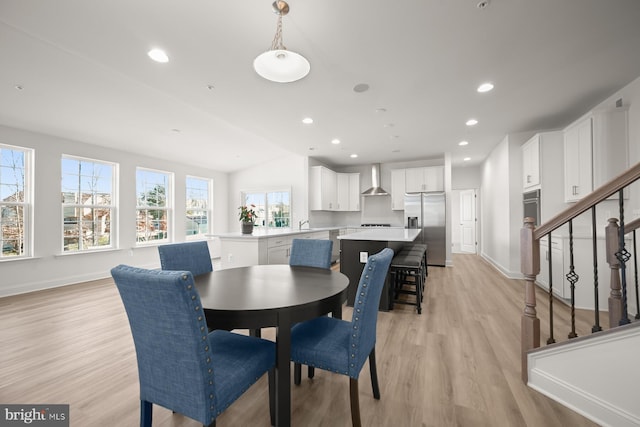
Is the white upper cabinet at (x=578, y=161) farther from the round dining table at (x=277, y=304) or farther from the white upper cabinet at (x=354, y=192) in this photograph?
the white upper cabinet at (x=354, y=192)

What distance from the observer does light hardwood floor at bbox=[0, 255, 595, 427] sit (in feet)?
5.00

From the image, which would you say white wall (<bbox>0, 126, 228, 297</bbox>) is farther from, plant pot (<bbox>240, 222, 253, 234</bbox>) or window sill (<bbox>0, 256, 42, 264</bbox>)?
plant pot (<bbox>240, 222, 253, 234</bbox>)

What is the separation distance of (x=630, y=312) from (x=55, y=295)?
729 centimetres

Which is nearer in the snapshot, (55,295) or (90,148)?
(55,295)

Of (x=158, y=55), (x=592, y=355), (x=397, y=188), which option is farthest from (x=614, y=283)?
(x=397, y=188)

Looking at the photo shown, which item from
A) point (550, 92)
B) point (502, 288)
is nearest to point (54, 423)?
point (502, 288)

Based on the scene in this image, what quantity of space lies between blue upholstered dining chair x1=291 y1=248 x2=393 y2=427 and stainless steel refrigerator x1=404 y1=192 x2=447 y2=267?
4.93 metres

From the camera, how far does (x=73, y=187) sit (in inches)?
179

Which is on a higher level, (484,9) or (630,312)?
(484,9)

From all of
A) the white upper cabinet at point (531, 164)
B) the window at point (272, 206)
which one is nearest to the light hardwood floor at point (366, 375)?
the white upper cabinet at point (531, 164)

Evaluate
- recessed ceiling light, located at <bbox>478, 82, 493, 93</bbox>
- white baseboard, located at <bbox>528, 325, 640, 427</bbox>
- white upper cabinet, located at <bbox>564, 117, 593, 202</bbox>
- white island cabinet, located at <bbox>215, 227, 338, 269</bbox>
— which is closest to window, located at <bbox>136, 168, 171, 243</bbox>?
white island cabinet, located at <bbox>215, 227, 338, 269</bbox>

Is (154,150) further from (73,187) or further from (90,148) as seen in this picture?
(73,187)

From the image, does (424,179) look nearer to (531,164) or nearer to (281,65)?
Result: (531,164)

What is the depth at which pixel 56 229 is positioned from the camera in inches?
168
